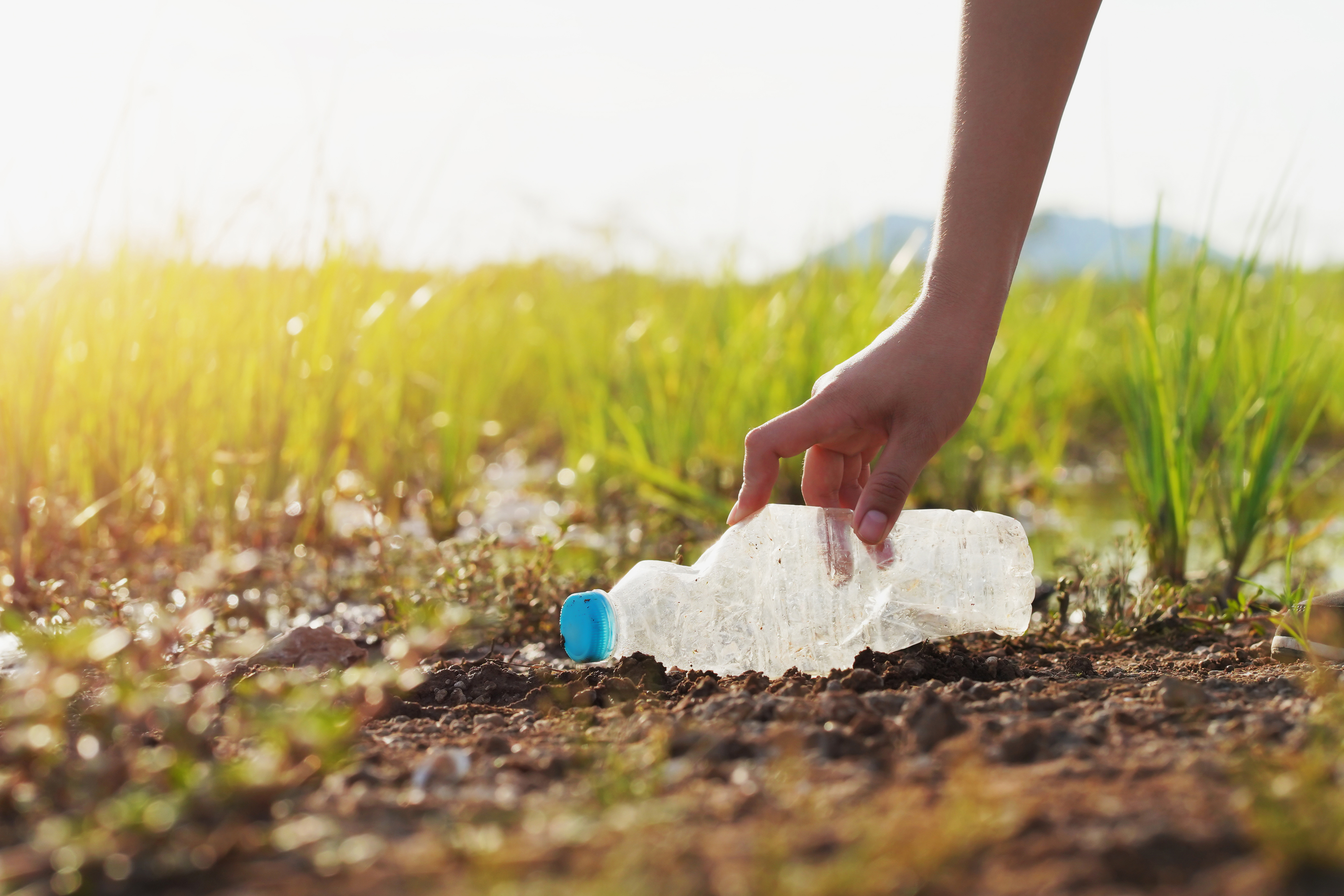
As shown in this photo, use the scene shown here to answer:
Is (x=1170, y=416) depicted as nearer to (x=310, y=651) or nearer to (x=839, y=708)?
(x=839, y=708)

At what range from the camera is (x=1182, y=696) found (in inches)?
52.1

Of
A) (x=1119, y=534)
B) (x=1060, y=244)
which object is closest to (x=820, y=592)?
(x=1119, y=534)

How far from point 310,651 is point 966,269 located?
1.49 m

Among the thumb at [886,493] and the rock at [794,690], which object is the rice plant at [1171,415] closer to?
the thumb at [886,493]

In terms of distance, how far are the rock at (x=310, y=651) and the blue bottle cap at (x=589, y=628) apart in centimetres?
55

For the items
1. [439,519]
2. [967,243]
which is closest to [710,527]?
[439,519]

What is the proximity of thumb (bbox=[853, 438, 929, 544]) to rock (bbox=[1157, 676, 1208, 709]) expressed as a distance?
46 cm

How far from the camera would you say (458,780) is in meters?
Answer: 1.19

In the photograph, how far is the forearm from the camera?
5.47 feet

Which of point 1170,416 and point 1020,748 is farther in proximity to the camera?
point 1170,416

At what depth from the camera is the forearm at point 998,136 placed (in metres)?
→ 1.67

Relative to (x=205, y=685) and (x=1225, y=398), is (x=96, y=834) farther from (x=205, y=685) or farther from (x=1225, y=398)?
(x=1225, y=398)

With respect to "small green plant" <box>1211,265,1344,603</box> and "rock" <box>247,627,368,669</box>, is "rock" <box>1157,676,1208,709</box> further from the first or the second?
"rock" <box>247,627,368,669</box>

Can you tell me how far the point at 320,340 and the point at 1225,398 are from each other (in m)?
3.75
